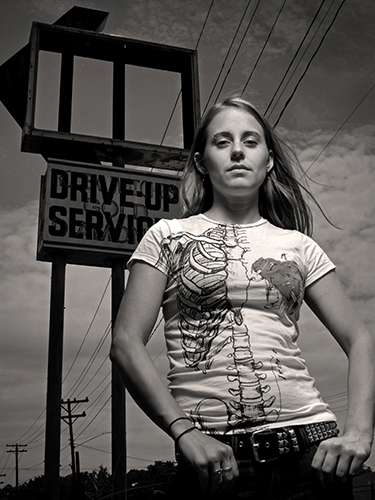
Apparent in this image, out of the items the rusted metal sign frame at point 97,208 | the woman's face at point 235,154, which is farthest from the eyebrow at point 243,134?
the rusted metal sign frame at point 97,208

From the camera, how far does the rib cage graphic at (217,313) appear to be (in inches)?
61.9

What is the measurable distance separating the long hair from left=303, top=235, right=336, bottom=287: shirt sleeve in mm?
210

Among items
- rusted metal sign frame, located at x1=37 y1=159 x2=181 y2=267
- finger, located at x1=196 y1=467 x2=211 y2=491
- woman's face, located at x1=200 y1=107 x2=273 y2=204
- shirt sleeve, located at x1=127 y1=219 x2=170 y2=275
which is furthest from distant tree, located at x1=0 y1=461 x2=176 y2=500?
rusted metal sign frame, located at x1=37 y1=159 x2=181 y2=267

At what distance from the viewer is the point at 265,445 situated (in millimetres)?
1490

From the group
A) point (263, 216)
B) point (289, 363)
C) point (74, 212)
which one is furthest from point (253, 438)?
point (74, 212)

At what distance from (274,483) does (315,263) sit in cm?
69

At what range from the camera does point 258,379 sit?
159 cm

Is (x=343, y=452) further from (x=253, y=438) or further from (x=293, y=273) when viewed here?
(x=293, y=273)

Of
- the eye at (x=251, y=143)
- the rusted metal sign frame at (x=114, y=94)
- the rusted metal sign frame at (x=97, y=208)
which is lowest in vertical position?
the eye at (x=251, y=143)

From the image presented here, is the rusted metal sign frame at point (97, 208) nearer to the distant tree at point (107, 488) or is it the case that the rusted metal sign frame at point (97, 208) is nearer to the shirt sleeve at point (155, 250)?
the distant tree at point (107, 488)

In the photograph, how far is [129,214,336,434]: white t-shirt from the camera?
1575mm

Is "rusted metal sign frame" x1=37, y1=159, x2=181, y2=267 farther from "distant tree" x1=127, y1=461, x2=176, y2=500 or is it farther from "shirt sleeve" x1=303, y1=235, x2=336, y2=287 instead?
"shirt sleeve" x1=303, y1=235, x2=336, y2=287

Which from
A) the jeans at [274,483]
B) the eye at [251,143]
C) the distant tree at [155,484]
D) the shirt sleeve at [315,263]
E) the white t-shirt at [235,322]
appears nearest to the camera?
the jeans at [274,483]

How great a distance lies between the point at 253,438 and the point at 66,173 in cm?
732
